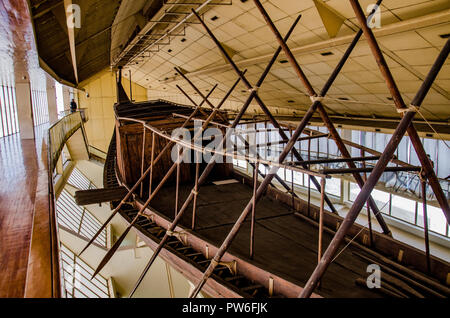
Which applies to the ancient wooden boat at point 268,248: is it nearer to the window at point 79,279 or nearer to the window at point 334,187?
the window at point 79,279

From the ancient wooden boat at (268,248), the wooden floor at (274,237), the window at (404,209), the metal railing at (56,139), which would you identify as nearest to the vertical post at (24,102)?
the metal railing at (56,139)

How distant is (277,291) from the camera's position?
9.75ft

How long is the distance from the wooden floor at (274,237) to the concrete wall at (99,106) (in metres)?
18.5

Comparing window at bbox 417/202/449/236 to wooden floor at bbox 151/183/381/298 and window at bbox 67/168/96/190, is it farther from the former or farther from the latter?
window at bbox 67/168/96/190

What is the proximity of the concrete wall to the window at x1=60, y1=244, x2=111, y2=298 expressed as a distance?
13.5 metres

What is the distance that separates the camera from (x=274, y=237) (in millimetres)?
4020

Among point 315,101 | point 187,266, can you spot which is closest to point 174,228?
point 187,266

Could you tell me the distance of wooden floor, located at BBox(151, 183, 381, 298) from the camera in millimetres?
3105

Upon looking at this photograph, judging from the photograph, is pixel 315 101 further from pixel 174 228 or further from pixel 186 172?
pixel 186 172

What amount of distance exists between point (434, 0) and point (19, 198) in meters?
5.74

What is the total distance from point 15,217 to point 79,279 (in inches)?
306

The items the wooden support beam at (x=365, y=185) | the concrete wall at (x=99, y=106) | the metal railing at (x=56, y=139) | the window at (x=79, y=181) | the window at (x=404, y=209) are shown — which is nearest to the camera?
the wooden support beam at (x=365, y=185)

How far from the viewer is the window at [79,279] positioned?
9.13 metres

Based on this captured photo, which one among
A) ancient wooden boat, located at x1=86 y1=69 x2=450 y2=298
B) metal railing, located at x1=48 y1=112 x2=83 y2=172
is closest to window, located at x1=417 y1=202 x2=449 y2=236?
ancient wooden boat, located at x1=86 y1=69 x2=450 y2=298
